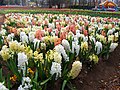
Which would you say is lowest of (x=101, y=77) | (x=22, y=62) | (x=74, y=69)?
(x=101, y=77)

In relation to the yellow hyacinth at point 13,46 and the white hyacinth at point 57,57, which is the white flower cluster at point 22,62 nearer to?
the white hyacinth at point 57,57

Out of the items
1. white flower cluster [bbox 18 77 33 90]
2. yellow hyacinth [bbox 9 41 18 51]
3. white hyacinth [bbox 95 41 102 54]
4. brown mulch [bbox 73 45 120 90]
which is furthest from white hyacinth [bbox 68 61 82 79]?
white hyacinth [bbox 95 41 102 54]

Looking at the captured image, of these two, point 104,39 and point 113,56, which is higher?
point 104,39

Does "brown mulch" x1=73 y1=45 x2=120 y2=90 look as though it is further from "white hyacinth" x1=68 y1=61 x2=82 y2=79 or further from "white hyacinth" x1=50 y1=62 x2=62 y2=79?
"white hyacinth" x1=50 y1=62 x2=62 y2=79

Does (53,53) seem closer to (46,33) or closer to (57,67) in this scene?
(57,67)

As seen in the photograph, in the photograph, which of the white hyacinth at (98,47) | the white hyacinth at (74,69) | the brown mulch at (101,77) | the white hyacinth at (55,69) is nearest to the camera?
the white hyacinth at (55,69)

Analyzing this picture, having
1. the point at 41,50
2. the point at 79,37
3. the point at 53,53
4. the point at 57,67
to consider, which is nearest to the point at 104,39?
the point at 79,37

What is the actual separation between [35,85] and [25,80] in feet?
0.43

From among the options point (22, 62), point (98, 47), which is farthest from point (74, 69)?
point (98, 47)

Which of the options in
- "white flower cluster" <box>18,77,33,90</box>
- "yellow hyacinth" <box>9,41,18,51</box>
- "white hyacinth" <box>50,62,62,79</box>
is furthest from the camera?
"yellow hyacinth" <box>9,41,18,51</box>

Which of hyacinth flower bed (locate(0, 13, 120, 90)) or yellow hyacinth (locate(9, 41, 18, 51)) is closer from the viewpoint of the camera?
hyacinth flower bed (locate(0, 13, 120, 90))

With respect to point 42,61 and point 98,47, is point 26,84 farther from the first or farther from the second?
point 98,47

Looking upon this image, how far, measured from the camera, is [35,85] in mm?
3648

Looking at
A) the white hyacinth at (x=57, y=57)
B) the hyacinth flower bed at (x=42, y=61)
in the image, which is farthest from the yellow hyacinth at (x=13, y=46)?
the white hyacinth at (x=57, y=57)
